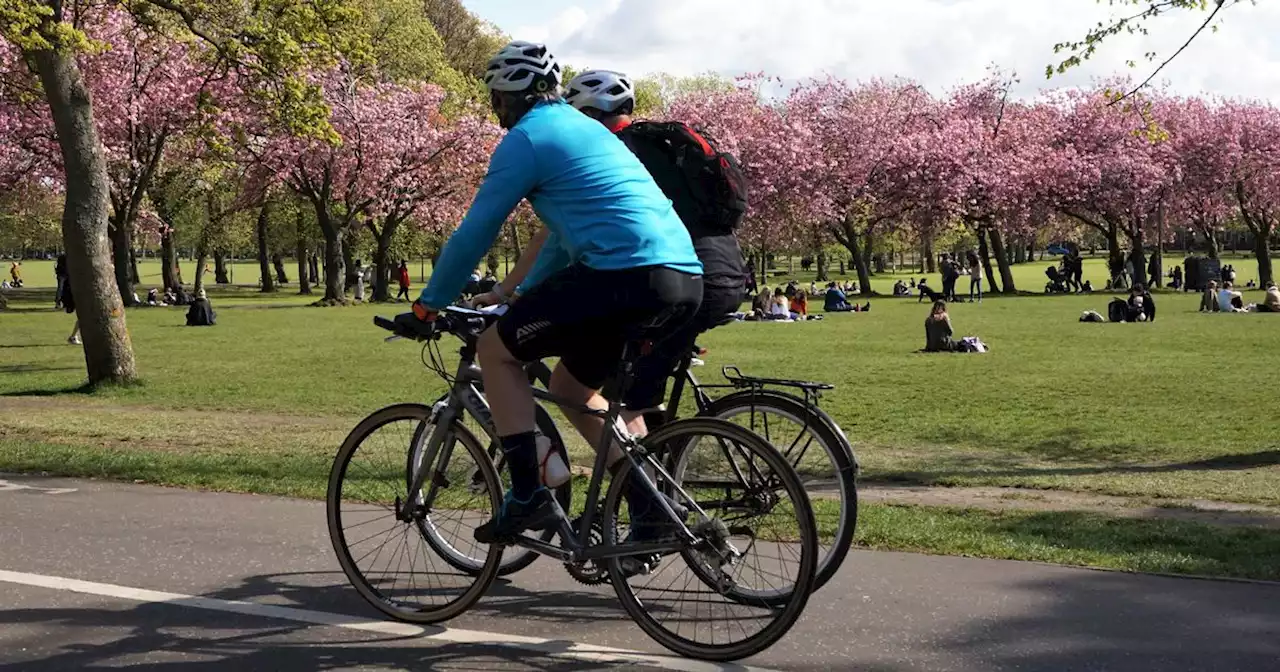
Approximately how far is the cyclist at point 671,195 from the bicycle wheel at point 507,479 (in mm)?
609

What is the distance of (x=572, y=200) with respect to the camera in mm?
4520

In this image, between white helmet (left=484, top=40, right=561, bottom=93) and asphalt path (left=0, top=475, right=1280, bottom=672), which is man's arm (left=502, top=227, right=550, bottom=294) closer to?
white helmet (left=484, top=40, right=561, bottom=93)

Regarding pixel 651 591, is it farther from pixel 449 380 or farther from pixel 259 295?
pixel 259 295

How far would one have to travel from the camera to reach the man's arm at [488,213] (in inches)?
176

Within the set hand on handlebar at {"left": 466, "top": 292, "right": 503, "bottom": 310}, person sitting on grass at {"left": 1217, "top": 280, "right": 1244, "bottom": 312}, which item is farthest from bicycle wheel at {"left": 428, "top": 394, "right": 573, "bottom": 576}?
person sitting on grass at {"left": 1217, "top": 280, "right": 1244, "bottom": 312}

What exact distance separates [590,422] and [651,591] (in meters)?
0.61

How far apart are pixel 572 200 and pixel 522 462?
2.96 ft

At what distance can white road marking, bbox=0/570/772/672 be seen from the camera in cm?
457

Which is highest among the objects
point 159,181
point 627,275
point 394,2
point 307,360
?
point 394,2

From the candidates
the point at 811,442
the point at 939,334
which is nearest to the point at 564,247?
the point at 811,442

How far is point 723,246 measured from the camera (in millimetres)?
5551

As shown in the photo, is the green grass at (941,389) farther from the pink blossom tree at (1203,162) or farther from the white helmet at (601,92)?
the pink blossom tree at (1203,162)

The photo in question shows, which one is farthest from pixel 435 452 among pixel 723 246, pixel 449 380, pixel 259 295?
pixel 259 295

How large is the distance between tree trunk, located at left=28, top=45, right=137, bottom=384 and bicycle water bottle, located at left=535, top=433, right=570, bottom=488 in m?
13.6
